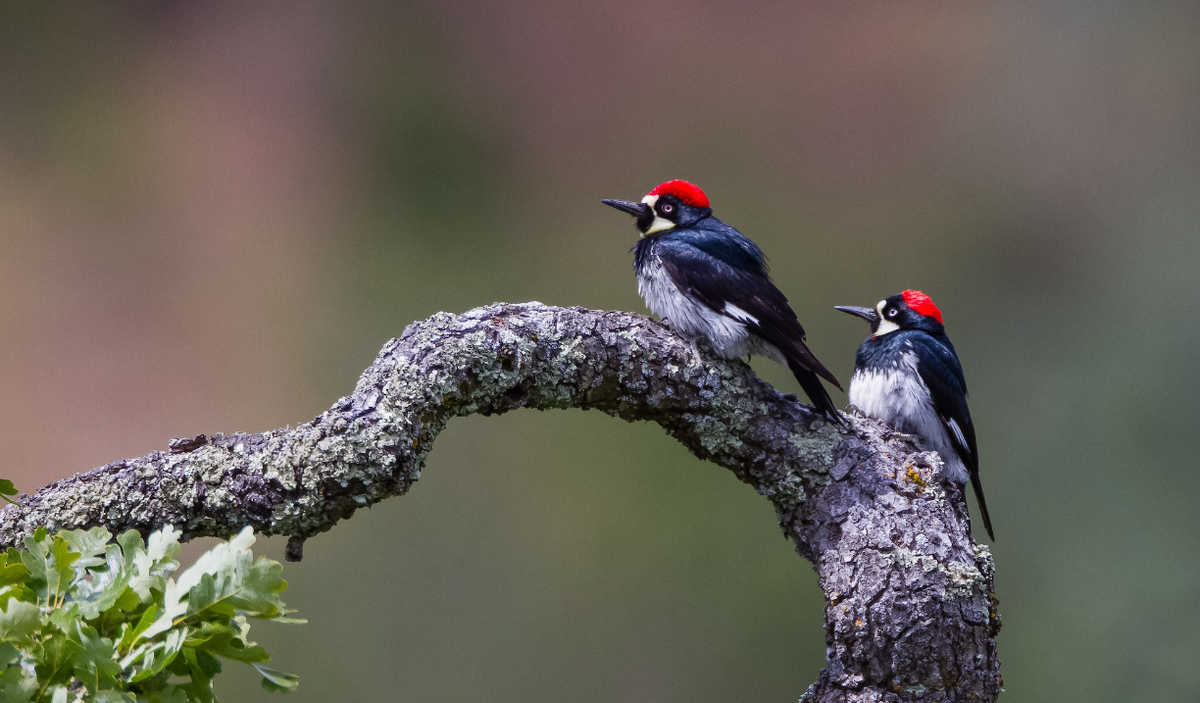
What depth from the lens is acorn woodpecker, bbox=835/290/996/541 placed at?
1.84 metres

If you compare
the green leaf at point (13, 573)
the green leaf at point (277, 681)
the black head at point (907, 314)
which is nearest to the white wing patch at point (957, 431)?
the black head at point (907, 314)

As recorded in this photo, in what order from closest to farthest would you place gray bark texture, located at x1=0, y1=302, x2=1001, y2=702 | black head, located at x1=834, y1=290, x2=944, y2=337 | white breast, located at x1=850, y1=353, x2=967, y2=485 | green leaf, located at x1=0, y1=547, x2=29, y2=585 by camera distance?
green leaf, located at x1=0, y1=547, x2=29, y2=585 < gray bark texture, located at x1=0, y1=302, x2=1001, y2=702 < white breast, located at x1=850, y1=353, x2=967, y2=485 < black head, located at x1=834, y1=290, x2=944, y2=337

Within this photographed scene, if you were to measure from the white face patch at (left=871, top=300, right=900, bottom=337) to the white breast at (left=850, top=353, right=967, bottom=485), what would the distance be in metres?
0.14

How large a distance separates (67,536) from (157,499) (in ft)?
0.86

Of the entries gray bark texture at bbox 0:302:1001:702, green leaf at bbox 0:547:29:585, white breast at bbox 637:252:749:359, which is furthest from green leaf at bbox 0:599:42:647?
white breast at bbox 637:252:749:359

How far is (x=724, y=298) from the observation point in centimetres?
164

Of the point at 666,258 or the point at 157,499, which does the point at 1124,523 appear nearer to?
the point at 666,258

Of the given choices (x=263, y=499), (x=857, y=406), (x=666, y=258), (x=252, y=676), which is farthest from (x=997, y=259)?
(x=252, y=676)

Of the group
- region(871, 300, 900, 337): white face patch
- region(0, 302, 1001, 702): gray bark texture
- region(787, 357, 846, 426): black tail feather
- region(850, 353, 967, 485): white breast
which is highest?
region(871, 300, 900, 337): white face patch

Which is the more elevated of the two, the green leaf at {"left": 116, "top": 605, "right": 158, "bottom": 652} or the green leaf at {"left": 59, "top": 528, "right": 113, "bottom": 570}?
the green leaf at {"left": 59, "top": 528, "right": 113, "bottom": 570}

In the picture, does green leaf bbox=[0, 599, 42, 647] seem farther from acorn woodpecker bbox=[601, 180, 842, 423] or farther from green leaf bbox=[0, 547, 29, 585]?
acorn woodpecker bbox=[601, 180, 842, 423]

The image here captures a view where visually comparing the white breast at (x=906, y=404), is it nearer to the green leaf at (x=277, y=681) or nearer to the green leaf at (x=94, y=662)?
the green leaf at (x=277, y=681)

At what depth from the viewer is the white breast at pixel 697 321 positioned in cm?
161

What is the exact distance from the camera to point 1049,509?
2.59m
